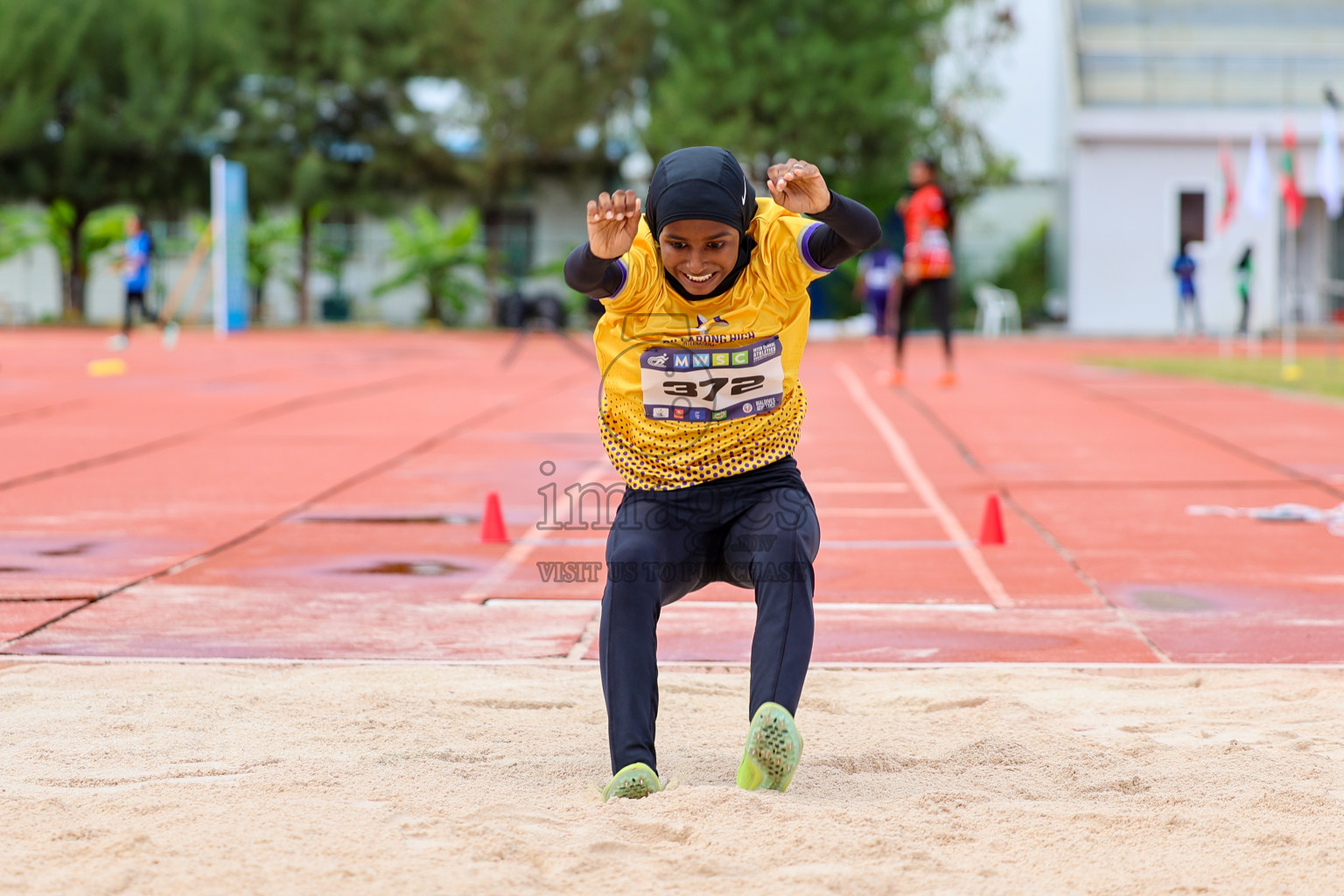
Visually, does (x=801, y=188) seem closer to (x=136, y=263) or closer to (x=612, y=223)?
(x=612, y=223)

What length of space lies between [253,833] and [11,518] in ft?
17.5

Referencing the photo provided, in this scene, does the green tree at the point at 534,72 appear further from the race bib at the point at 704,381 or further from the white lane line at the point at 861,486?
the race bib at the point at 704,381

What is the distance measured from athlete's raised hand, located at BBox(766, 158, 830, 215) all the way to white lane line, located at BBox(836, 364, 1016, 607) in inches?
106

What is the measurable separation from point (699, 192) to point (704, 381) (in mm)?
464

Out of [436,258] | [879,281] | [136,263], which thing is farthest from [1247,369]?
[436,258]

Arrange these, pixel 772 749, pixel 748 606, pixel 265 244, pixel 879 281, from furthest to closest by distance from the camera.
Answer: pixel 265 244, pixel 879 281, pixel 748 606, pixel 772 749

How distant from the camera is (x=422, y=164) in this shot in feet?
121

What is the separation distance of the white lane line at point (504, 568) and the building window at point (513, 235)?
32.0 m

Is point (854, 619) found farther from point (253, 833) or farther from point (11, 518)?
point (11, 518)

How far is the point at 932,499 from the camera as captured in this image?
8555 millimetres

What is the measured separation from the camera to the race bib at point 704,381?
362cm

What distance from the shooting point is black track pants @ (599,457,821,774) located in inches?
137

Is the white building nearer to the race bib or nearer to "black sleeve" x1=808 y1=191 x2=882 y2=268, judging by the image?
"black sleeve" x1=808 y1=191 x2=882 y2=268

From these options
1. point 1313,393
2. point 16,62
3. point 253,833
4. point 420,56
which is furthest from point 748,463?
point 16,62
